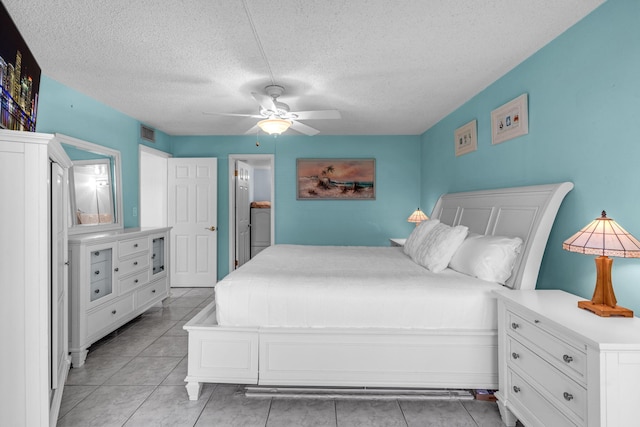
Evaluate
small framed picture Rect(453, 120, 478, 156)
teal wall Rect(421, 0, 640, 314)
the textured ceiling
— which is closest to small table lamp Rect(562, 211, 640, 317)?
teal wall Rect(421, 0, 640, 314)

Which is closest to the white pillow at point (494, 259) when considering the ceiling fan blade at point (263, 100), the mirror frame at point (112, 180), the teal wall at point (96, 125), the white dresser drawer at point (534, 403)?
the white dresser drawer at point (534, 403)

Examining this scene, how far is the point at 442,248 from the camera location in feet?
8.23

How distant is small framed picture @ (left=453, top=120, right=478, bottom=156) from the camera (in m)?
3.33

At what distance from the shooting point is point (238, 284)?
6.85 ft

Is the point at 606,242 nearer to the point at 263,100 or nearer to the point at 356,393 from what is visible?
the point at 356,393

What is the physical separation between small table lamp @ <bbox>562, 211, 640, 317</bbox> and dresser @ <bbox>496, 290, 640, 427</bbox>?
0.05m

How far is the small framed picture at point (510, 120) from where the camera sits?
2502mm

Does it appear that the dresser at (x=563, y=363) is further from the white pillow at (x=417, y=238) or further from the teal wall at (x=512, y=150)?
the white pillow at (x=417, y=238)

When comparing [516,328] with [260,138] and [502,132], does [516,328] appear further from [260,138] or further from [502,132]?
[260,138]

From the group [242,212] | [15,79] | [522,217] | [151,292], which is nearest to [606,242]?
[522,217]

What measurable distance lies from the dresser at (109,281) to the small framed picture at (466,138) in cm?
368

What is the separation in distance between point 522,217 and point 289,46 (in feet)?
6.90

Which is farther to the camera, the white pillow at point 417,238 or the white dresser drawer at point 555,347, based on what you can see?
the white pillow at point 417,238

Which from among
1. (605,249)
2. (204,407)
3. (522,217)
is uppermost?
(522,217)
